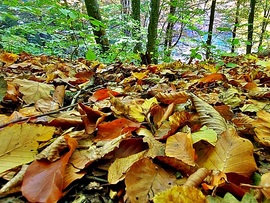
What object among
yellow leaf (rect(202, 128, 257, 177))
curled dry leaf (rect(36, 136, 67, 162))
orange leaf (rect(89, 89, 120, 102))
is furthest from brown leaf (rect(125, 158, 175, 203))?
orange leaf (rect(89, 89, 120, 102))

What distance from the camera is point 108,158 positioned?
73 cm

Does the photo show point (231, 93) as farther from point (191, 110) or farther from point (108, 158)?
point (108, 158)

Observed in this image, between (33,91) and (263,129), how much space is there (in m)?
1.07

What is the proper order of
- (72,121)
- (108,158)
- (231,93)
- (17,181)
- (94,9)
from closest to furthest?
1. (17,181)
2. (108,158)
3. (72,121)
4. (231,93)
5. (94,9)

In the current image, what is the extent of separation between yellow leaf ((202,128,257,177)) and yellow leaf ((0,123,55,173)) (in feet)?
1.59

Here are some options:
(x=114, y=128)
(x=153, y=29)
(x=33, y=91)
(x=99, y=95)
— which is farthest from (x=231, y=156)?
(x=153, y=29)

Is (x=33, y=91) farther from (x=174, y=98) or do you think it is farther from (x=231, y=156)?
(x=231, y=156)

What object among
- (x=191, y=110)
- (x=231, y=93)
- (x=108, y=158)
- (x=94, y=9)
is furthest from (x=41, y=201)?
(x=94, y=9)

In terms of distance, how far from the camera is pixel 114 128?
880mm

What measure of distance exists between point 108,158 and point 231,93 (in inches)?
35.7

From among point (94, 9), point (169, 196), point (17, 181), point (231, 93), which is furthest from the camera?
point (94, 9)

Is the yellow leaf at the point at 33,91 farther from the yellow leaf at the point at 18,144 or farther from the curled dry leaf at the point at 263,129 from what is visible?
the curled dry leaf at the point at 263,129

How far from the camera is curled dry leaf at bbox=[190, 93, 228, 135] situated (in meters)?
0.87

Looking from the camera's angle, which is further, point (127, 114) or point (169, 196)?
point (127, 114)
